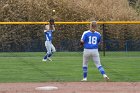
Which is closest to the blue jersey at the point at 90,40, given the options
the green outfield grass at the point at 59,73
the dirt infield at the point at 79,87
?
the green outfield grass at the point at 59,73

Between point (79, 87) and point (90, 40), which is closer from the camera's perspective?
point (79, 87)

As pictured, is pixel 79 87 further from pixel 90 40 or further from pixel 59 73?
pixel 59 73

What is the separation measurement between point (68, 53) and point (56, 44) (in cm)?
132

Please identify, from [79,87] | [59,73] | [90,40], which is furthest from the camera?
[59,73]

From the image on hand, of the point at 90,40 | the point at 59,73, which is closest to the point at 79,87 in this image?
the point at 90,40

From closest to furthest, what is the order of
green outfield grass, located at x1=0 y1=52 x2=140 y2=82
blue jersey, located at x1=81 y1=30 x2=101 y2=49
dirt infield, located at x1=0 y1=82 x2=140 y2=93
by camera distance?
1. dirt infield, located at x1=0 y1=82 x2=140 y2=93
2. blue jersey, located at x1=81 y1=30 x2=101 y2=49
3. green outfield grass, located at x1=0 y1=52 x2=140 y2=82

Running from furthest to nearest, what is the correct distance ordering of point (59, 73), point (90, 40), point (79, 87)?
point (59, 73), point (90, 40), point (79, 87)

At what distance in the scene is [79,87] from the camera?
14953 mm

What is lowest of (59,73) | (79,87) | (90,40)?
(59,73)

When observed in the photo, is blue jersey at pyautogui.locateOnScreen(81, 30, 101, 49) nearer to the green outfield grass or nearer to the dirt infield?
the green outfield grass

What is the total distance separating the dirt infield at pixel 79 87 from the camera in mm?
14078

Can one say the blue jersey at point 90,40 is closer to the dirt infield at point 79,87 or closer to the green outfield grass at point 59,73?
the green outfield grass at point 59,73

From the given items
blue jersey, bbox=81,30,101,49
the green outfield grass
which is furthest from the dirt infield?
blue jersey, bbox=81,30,101,49

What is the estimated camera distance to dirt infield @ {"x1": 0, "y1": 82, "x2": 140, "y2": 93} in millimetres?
14078
